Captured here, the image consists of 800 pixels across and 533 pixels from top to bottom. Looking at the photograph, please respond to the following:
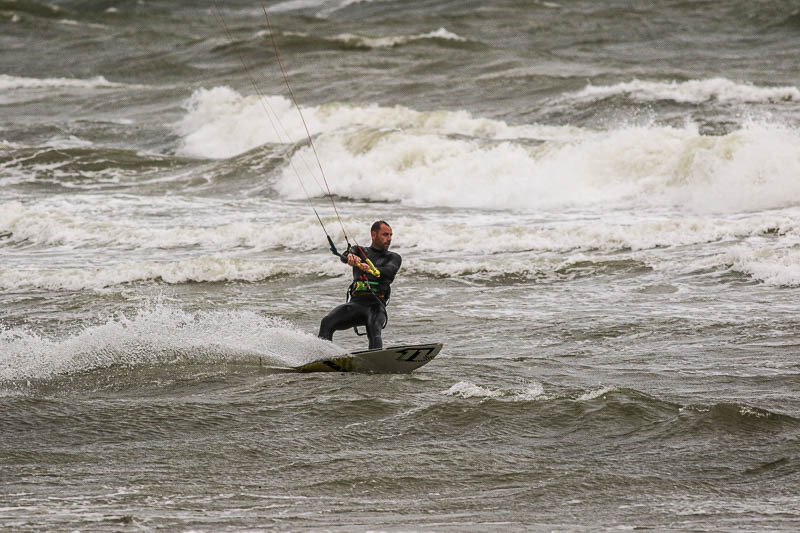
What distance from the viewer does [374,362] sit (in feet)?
29.9

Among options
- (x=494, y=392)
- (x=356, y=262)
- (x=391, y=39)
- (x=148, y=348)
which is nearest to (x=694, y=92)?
(x=391, y=39)

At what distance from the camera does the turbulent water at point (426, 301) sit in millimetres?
6277

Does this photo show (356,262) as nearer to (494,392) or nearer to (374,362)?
(374,362)

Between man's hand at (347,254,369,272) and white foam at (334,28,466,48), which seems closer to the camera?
man's hand at (347,254,369,272)

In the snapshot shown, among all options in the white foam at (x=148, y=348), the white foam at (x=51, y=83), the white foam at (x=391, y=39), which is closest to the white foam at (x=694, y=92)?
the white foam at (x=391, y=39)

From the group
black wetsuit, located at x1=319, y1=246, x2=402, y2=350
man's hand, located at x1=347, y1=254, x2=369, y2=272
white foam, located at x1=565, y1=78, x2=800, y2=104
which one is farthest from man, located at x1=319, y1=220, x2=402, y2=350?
white foam, located at x1=565, y1=78, x2=800, y2=104

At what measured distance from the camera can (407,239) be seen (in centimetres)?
1670

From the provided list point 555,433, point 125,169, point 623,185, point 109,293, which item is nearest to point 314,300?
point 109,293

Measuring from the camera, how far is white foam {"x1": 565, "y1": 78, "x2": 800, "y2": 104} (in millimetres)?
27703

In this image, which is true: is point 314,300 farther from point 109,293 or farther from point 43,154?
point 43,154

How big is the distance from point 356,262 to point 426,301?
401 cm

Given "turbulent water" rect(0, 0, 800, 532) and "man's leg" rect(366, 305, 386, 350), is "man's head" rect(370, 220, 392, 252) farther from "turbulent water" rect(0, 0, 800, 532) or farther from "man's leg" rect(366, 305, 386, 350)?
"turbulent water" rect(0, 0, 800, 532)

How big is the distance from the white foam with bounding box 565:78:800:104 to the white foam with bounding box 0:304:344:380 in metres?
20.1

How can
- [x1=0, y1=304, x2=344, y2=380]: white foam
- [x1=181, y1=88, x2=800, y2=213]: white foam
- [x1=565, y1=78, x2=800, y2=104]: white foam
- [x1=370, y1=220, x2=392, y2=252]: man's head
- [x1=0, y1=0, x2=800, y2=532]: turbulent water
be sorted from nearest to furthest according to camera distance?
[x1=0, y1=0, x2=800, y2=532]: turbulent water < [x1=0, y1=304, x2=344, y2=380]: white foam < [x1=370, y1=220, x2=392, y2=252]: man's head < [x1=181, y1=88, x2=800, y2=213]: white foam < [x1=565, y1=78, x2=800, y2=104]: white foam
